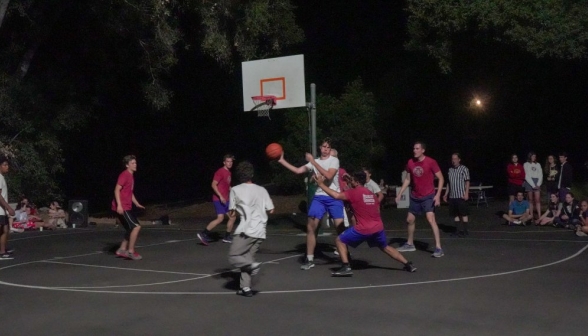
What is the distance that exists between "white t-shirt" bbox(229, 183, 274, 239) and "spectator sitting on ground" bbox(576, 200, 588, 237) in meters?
9.34

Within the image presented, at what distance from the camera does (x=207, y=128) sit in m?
41.9

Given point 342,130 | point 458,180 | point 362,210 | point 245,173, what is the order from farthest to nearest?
point 342,130, point 458,180, point 362,210, point 245,173

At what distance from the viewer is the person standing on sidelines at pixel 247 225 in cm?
1086

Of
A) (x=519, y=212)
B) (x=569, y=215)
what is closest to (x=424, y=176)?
(x=569, y=215)

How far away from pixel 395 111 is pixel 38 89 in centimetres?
1623

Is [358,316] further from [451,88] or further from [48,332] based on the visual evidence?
[451,88]

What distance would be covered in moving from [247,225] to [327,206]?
2705 millimetres

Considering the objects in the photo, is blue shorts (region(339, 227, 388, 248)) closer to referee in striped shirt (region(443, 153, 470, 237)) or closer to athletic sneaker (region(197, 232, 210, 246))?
athletic sneaker (region(197, 232, 210, 246))

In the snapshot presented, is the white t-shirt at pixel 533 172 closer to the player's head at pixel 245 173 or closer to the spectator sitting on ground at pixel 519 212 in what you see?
the spectator sitting on ground at pixel 519 212

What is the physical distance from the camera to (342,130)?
3066 cm

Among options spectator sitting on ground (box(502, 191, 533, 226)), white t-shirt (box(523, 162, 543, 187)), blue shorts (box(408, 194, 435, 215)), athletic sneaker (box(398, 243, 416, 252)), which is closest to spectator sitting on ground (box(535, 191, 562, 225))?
spectator sitting on ground (box(502, 191, 533, 226))

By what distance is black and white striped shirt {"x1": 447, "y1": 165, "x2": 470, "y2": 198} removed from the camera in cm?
1802

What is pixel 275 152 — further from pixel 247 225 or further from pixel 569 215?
pixel 569 215

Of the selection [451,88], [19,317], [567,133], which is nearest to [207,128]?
[451,88]
